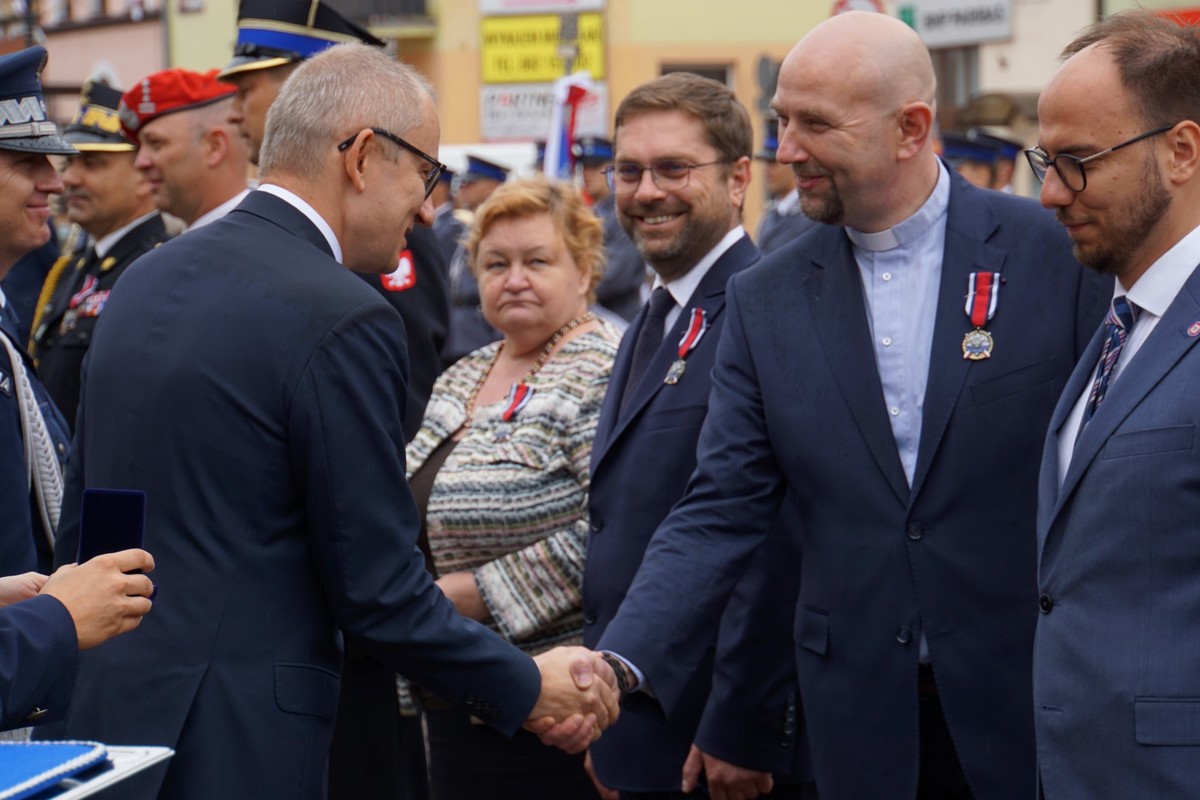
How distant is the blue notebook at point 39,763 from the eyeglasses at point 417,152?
4.99 ft

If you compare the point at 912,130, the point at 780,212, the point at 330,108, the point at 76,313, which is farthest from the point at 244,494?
the point at 780,212

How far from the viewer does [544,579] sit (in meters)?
4.81

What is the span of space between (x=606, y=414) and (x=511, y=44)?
26.3 m

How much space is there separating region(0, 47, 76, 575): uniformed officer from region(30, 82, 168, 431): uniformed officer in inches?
75.7

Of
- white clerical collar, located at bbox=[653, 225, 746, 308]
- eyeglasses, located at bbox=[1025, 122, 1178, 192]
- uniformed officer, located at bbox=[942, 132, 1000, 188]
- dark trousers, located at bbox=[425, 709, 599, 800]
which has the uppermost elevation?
eyeglasses, located at bbox=[1025, 122, 1178, 192]

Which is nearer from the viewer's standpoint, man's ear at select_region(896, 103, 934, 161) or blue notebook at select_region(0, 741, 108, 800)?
blue notebook at select_region(0, 741, 108, 800)

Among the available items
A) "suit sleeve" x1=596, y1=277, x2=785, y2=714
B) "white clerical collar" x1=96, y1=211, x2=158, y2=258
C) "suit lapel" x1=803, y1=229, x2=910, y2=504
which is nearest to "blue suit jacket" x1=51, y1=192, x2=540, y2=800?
"suit sleeve" x1=596, y1=277, x2=785, y2=714

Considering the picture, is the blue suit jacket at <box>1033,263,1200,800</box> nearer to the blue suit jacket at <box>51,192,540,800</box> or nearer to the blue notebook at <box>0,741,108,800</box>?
the blue suit jacket at <box>51,192,540,800</box>

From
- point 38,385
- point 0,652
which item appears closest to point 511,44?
point 38,385

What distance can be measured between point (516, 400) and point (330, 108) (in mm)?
1640

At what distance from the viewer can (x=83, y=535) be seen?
293cm

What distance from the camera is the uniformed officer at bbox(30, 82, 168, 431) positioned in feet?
21.6

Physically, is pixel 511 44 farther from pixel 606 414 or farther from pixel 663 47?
pixel 606 414

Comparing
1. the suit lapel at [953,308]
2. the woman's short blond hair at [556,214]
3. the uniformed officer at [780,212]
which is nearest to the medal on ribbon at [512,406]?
the woman's short blond hair at [556,214]
